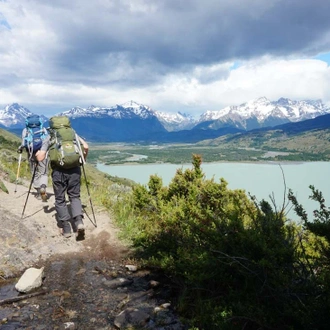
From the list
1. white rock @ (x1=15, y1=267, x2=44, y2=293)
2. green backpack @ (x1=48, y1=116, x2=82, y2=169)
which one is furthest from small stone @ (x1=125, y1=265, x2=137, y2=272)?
green backpack @ (x1=48, y1=116, x2=82, y2=169)

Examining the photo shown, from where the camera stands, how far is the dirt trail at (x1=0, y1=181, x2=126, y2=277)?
6.24 m

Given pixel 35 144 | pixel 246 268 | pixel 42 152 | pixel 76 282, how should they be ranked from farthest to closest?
1. pixel 35 144
2. pixel 42 152
3. pixel 76 282
4. pixel 246 268

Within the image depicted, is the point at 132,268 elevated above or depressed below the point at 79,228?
below

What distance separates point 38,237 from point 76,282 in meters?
2.26

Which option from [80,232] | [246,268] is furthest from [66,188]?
[246,268]

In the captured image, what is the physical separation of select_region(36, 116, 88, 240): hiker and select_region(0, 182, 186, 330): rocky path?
1.84 ft

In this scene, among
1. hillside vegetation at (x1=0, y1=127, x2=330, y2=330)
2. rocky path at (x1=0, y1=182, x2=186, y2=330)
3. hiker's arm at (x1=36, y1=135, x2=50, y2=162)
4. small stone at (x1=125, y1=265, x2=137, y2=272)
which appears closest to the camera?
hillside vegetation at (x1=0, y1=127, x2=330, y2=330)

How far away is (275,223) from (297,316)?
1.60 m

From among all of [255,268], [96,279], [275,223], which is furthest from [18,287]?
[275,223]

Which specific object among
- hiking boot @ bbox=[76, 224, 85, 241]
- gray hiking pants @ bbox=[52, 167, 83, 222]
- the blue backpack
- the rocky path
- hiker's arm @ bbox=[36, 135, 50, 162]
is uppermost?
the blue backpack

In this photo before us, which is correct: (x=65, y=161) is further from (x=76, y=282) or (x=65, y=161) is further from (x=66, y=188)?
(x=76, y=282)

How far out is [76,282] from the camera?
215 inches

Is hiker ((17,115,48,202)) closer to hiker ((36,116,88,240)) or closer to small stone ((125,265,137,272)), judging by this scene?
hiker ((36,116,88,240))

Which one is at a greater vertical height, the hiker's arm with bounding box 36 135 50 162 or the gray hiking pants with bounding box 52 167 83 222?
the hiker's arm with bounding box 36 135 50 162
